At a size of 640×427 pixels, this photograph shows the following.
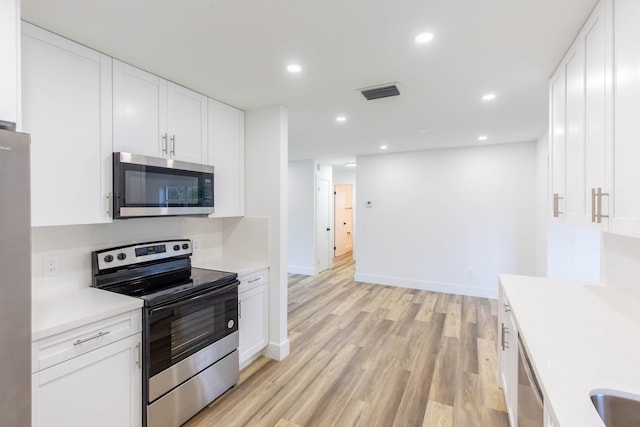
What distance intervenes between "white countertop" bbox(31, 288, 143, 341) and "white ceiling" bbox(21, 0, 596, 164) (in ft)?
5.06

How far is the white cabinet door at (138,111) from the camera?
2025 millimetres

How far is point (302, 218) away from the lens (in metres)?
6.34

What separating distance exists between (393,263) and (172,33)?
188 inches

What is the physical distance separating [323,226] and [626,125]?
569 cm

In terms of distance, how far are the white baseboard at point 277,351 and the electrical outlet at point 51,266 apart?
5.94 ft

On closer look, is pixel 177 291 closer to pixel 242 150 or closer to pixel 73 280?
pixel 73 280

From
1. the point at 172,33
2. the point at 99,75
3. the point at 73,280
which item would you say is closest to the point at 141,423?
the point at 73,280

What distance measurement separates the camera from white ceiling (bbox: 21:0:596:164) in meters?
1.50

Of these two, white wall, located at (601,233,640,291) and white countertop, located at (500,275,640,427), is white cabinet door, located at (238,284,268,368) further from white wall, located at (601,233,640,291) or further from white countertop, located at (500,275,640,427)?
white wall, located at (601,233,640,291)

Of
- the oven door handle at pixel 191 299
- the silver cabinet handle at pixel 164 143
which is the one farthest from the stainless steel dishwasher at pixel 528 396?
the silver cabinet handle at pixel 164 143

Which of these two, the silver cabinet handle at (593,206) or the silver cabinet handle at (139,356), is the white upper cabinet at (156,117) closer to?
the silver cabinet handle at (139,356)

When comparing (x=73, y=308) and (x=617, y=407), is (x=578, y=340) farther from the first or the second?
(x=73, y=308)

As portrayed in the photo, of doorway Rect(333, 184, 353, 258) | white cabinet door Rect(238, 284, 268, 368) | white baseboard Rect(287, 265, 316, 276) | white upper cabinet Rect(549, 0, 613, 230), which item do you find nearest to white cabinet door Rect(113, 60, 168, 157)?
white cabinet door Rect(238, 284, 268, 368)

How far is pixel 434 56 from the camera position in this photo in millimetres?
1951
